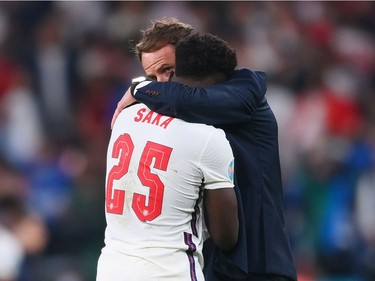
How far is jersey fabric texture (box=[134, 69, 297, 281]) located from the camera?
12.9 ft

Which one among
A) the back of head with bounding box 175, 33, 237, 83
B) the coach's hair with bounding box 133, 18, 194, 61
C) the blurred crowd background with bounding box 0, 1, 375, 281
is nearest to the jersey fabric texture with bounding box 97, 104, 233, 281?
the back of head with bounding box 175, 33, 237, 83

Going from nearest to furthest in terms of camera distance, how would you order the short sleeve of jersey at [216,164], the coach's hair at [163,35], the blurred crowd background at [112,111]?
the short sleeve of jersey at [216,164] → the coach's hair at [163,35] → the blurred crowd background at [112,111]

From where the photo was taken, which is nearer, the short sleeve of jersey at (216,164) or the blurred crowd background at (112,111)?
the short sleeve of jersey at (216,164)

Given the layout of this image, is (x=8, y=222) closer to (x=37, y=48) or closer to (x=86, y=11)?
(x=37, y=48)

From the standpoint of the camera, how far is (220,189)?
12.8 feet

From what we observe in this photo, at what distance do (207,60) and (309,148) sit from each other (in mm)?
5454

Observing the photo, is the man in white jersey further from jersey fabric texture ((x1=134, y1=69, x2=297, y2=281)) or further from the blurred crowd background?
the blurred crowd background

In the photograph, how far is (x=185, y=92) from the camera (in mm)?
3926

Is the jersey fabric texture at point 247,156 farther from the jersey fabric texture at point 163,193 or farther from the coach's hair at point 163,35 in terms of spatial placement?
the coach's hair at point 163,35

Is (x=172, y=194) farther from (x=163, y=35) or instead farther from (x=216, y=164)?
(x=163, y=35)

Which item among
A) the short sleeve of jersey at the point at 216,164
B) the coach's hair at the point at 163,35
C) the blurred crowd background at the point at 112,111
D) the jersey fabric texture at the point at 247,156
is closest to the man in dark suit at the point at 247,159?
the jersey fabric texture at the point at 247,156

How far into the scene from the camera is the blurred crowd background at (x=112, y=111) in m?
8.18

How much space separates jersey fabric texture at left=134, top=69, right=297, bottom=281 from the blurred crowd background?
3.75 m

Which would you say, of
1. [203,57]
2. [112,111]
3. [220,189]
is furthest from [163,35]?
[112,111]
